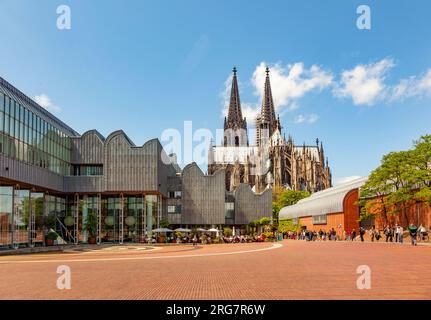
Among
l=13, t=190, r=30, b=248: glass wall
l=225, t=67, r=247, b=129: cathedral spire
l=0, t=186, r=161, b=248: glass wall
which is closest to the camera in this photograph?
l=13, t=190, r=30, b=248: glass wall

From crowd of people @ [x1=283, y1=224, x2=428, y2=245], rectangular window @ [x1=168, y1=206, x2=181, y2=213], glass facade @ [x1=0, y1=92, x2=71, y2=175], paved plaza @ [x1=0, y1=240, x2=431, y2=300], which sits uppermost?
glass facade @ [x1=0, y1=92, x2=71, y2=175]

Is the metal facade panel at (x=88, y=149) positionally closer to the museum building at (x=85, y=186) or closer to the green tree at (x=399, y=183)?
the museum building at (x=85, y=186)

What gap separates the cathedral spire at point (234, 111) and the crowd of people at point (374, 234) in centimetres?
10187

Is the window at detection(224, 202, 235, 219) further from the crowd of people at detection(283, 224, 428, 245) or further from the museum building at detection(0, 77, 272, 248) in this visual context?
the crowd of people at detection(283, 224, 428, 245)

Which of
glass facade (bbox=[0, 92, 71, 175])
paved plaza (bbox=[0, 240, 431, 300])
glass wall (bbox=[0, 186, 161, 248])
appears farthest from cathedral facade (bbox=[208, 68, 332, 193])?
paved plaza (bbox=[0, 240, 431, 300])

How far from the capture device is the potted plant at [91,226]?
5775cm

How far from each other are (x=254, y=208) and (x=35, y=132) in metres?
44.2

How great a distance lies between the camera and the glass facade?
39.7 meters

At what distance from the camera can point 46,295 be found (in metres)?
12.2

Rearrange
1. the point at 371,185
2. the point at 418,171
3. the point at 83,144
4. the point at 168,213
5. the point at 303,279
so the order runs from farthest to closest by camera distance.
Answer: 1. the point at 168,213
2. the point at 83,144
3. the point at 371,185
4. the point at 418,171
5. the point at 303,279

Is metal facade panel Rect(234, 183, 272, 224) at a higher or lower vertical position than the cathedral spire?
lower

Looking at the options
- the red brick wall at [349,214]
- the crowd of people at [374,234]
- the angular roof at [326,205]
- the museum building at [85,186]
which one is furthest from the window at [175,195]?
the red brick wall at [349,214]
